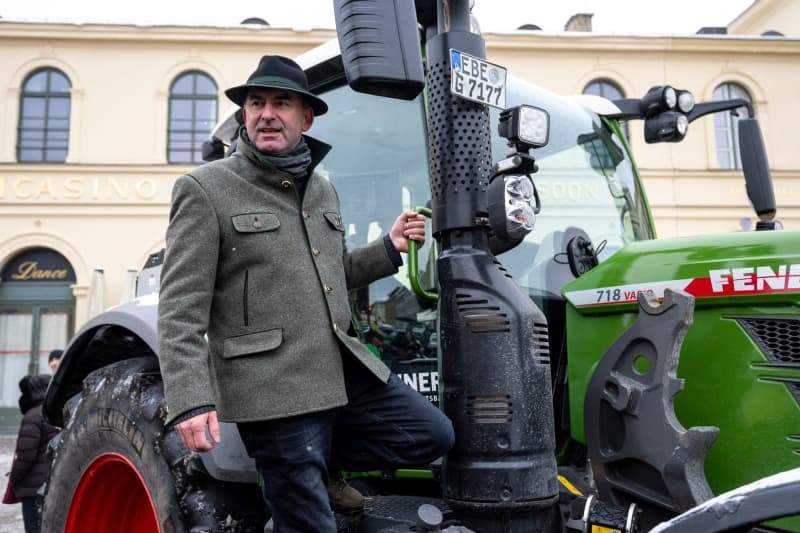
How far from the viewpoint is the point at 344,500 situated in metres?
2.29

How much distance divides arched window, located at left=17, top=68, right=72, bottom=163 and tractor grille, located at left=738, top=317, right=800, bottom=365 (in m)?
16.7

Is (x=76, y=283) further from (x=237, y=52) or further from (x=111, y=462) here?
(x=111, y=462)

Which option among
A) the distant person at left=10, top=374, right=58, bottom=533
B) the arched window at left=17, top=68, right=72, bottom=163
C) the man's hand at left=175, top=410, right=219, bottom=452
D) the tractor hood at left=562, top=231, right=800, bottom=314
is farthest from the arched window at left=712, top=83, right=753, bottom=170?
the man's hand at left=175, top=410, right=219, bottom=452

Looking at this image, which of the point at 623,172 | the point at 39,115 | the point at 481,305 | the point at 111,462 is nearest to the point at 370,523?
the point at 481,305

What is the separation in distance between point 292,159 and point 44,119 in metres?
16.4

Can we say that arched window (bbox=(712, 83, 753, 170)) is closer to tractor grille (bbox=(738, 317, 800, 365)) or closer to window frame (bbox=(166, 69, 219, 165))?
window frame (bbox=(166, 69, 219, 165))

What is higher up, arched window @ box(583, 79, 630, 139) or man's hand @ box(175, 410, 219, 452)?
arched window @ box(583, 79, 630, 139)

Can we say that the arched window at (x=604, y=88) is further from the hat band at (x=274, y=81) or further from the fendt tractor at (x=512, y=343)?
the hat band at (x=274, y=81)

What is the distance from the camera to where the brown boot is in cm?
229

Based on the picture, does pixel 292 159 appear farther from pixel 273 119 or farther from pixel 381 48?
pixel 381 48

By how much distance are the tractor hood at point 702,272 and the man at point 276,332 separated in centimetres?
68

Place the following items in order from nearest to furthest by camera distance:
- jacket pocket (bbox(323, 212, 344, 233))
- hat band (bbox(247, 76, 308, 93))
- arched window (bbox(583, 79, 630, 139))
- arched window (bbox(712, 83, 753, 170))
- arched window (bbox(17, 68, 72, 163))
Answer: hat band (bbox(247, 76, 308, 93)) < jacket pocket (bbox(323, 212, 344, 233)) < arched window (bbox(17, 68, 72, 163)) < arched window (bbox(712, 83, 753, 170)) < arched window (bbox(583, 79, 630, 139))

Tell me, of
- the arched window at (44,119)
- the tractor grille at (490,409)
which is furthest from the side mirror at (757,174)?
the arched window at (44,119)

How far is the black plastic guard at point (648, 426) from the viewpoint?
1956mm
